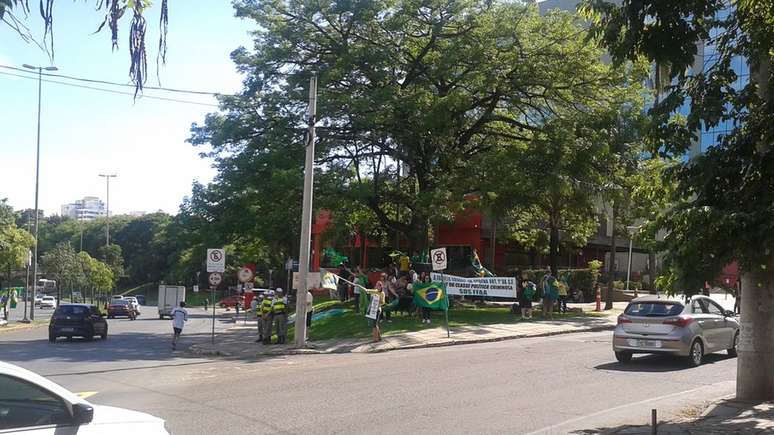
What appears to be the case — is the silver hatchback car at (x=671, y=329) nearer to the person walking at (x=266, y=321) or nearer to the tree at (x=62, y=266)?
the person walking at (x=266, y=321)

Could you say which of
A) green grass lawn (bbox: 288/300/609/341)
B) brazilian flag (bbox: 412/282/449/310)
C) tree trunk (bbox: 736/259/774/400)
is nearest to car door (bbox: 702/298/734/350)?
tree trunk (bbox: 736/259/774/400)

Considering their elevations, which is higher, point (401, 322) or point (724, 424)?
point (724, 424)

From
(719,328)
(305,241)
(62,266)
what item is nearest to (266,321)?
(305,241)

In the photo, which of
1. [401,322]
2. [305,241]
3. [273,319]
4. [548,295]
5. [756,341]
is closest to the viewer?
[756,341]

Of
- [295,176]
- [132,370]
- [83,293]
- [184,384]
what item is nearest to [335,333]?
[295,176]

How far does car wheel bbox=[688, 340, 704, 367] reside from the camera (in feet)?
48.7

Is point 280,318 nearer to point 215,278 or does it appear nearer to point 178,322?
point 215,278

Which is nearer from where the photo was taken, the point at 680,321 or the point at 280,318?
the point at 680,321

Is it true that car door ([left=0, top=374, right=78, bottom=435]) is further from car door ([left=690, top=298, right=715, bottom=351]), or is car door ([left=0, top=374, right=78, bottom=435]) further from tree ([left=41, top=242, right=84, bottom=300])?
tree ([left=41, top=242, right=84, bottom=300])

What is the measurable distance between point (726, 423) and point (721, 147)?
11.6ft

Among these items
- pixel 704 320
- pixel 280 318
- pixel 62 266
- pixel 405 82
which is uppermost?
pixel 405 82

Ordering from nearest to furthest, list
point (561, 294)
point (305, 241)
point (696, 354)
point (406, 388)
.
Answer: point (406, 388)
point (696, 354)
point (305, 241)
point (561, 294)

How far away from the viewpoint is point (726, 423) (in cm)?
882

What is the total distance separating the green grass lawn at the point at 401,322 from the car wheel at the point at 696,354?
970cm
